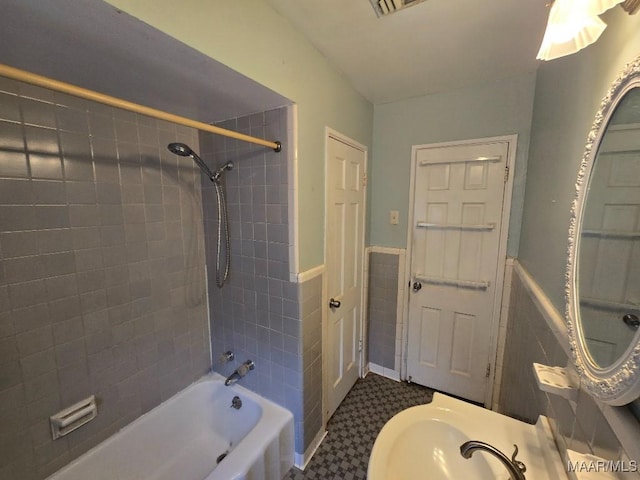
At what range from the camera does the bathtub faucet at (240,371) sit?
1.59 m

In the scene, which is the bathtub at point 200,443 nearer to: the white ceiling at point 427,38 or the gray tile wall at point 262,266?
the gray tile wall at point 262,266

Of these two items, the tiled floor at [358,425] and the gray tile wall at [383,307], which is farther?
the gray tile wall at [383,307]

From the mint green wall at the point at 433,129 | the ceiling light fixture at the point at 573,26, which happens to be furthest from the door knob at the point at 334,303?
the ceiling light fixture at the point at 573,26

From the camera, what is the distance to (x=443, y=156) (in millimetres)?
1857

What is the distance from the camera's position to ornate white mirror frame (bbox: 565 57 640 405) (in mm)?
433

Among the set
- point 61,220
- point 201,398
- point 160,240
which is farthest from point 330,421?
point 61,220

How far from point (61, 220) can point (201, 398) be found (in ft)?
4.42

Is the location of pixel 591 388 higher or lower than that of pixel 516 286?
higher

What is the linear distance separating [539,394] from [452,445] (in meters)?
0.41

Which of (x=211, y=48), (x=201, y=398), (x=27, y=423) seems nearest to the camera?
(x=211, y=48)

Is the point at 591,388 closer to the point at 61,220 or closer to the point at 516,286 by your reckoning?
the point at 516,286

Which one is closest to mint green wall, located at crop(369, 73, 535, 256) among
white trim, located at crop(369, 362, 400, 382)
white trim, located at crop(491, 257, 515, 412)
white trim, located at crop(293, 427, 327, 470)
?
white trim, located at crop(491, 257, 515, 412)

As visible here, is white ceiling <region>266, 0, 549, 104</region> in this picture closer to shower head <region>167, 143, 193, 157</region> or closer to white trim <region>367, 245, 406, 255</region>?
shower head <region>167, 143, 193, 157</region>

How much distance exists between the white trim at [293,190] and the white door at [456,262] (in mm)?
1090
